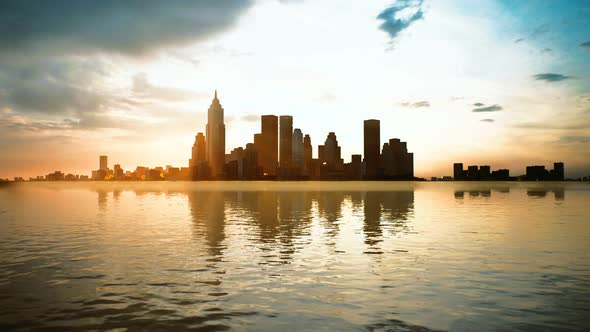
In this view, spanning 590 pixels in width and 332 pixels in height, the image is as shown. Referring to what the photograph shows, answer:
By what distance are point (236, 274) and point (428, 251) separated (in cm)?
1632

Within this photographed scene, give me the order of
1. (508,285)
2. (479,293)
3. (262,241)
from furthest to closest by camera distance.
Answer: (262,241)
(508,285)
(479,293)

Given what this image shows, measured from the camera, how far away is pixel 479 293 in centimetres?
2350

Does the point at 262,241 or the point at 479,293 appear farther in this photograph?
the point at 262,241

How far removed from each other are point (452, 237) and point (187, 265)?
2641 centimetres

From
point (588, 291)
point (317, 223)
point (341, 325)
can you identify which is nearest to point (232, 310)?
point (341, 325)

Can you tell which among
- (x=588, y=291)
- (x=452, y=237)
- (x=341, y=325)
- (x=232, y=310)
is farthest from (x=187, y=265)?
(x=452, y=237)

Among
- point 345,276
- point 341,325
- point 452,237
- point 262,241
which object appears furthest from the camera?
point 452,237

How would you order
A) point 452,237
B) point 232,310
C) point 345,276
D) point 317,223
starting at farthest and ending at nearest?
point 317,223 → point 452,237 → point 345,276 → point 232,310

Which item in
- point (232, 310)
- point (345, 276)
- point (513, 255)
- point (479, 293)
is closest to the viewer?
point (232, 310)

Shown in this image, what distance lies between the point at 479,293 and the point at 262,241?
22.5 meters

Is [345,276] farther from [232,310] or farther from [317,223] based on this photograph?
[317,223]

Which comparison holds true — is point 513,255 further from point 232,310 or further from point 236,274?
point 232,310

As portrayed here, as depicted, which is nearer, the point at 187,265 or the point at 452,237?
the point at 187,265

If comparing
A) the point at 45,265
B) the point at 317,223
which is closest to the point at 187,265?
the point at 45,265
